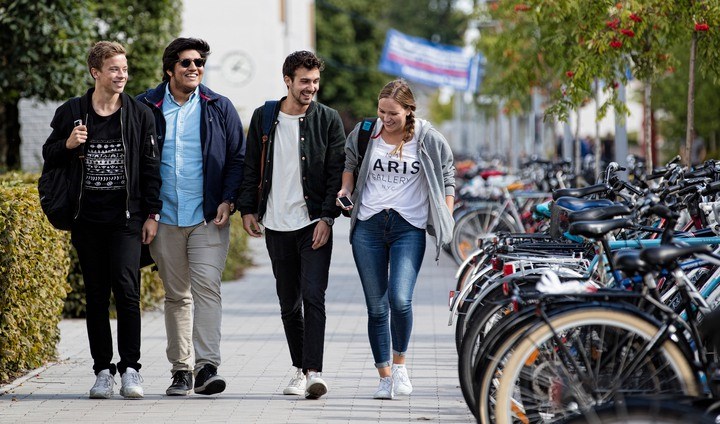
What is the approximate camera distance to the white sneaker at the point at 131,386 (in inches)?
278

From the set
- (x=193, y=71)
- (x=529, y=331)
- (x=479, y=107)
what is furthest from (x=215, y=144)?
(x=479, y=107)

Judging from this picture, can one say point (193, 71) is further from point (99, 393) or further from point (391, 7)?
point (391, 7)

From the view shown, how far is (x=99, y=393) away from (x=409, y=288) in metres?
1.78

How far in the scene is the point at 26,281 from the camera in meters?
7.55

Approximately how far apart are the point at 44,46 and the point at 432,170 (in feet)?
21.7

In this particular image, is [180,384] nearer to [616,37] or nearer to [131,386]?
[131,386]

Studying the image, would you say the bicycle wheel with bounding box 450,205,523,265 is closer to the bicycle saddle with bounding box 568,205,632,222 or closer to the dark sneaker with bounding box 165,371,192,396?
the dark sneaker with bounding box 165,371,192,396

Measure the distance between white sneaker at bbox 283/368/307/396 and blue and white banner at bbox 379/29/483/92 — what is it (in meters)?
24.5

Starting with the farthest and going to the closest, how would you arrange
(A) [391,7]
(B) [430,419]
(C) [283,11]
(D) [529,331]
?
(A) [391,7], (C) [283,11], (B) [430,419], (D) [529,331]

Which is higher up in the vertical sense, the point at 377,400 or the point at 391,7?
the point at 391,7

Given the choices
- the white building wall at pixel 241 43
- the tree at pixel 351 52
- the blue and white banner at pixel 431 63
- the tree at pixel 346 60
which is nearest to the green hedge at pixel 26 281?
the white building wall at pixel 241 43

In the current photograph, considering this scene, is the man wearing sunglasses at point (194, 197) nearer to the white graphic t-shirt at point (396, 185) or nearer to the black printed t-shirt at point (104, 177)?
the black printed t-shirt at point (104, 177)

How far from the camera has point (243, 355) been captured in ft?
29.2

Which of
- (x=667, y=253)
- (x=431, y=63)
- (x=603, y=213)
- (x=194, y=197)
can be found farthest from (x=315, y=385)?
(x=431, y=63)
